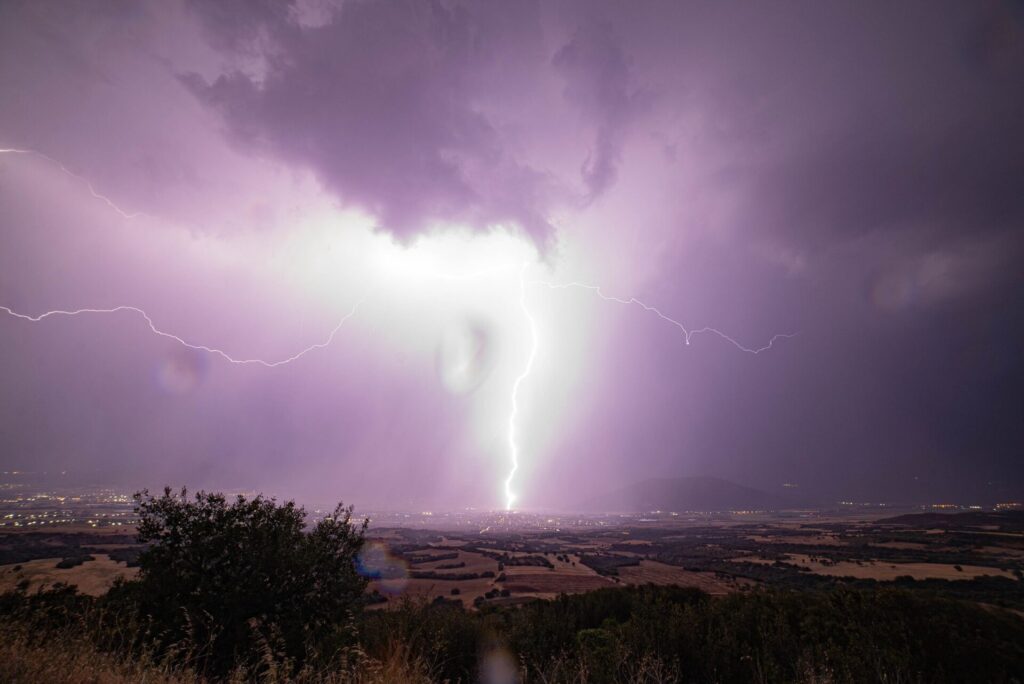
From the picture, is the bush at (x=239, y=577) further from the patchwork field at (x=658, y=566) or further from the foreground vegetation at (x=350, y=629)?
the patchwork field at (x=658, y=566)

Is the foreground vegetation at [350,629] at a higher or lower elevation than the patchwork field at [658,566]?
higher

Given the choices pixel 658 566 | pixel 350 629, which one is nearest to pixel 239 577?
pixel 350 629

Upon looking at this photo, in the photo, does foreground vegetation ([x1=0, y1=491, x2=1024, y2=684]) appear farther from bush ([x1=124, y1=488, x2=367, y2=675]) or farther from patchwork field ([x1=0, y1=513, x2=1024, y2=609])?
patchwork field ([x1=0, y1=513, x2=1024, y2=609])

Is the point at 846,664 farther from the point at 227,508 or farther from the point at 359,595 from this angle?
the point at 227,508

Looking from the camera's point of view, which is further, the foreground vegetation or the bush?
the bush

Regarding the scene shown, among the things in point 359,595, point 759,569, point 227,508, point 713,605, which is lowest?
point 759,569

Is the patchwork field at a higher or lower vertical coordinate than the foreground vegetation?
lower

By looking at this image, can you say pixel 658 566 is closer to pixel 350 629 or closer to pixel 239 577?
pixel 350 629

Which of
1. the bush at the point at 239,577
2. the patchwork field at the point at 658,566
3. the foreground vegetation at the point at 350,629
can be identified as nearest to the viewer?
the foreground vegetation at the point at 350,629

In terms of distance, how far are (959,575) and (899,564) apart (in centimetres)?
1113

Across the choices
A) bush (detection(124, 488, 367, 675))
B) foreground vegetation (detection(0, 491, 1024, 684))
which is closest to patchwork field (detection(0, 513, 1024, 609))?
foreground vegetation (detection(0, 491, 1024, 684))

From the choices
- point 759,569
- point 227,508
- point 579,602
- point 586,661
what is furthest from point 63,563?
point 759,569

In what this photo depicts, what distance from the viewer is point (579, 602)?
22.0 meters

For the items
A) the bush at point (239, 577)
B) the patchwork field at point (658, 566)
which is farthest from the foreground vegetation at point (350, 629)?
the patchwork field at point (658, 566)
